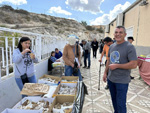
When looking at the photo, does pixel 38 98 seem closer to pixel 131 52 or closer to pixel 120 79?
pixel 120 79

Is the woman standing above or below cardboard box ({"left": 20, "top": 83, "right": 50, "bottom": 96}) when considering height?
above

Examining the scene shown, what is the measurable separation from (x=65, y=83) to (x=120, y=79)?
3.57 feet

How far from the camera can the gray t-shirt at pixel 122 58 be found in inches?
63.6

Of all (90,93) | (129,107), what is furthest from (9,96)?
(129,107)

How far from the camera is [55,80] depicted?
2.94m

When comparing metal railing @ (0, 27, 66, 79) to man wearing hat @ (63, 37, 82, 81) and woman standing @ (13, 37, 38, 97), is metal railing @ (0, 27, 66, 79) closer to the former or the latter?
woman standing @ (13, 37, 38, 97)

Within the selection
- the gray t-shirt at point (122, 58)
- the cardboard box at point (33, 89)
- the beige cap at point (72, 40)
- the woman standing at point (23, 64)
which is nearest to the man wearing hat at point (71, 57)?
the beige cap at point (72, 40)

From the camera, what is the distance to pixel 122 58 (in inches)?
66.6

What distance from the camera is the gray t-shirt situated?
5.30 ft

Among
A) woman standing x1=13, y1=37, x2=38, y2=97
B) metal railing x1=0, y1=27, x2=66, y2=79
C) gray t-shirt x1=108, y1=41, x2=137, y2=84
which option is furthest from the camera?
metal railing x1=0, y1=27, x2=66, y2=79

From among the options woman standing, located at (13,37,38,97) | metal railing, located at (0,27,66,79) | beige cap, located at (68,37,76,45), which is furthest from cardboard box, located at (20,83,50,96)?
beige cap, located at (68,37,76,45)

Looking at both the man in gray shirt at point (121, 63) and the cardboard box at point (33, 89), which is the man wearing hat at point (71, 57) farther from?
the man in gray shirt at point (121, 63)

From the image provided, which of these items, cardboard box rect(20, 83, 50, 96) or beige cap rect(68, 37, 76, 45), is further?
beige cap rect(68, 37, 76, 45)

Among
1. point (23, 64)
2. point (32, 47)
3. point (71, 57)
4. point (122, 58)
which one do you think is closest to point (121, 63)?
point (122, 58)
